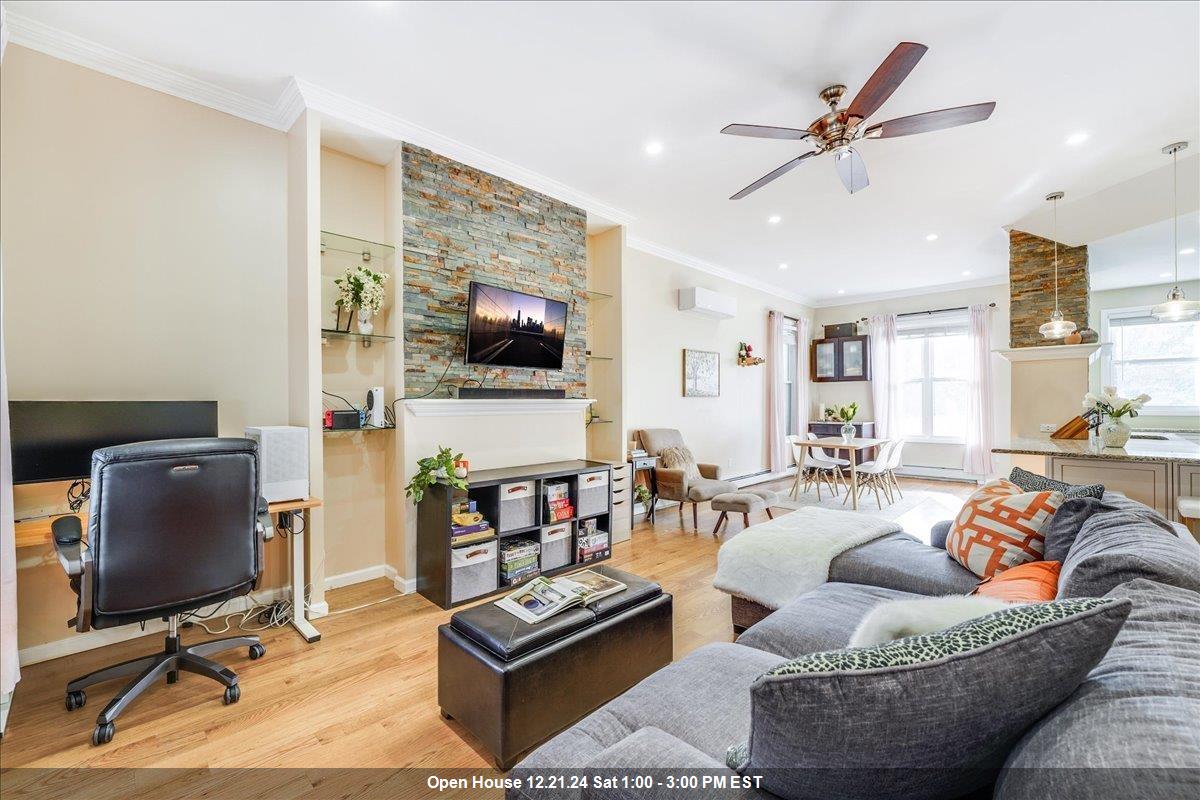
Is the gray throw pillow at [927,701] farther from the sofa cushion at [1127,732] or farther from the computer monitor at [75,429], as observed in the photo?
the computer monitor at [75,429]

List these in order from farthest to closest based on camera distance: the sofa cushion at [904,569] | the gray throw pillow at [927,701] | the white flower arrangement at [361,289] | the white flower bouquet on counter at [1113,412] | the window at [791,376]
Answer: the window at [791,376]
the white flower bouquet on counter at [1113,412]
the white flower arrangement at [361,289]
the sofa cushion at [904,569]
the gray throw pillow at [927,701]

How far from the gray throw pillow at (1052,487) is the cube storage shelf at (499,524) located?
2.37 meters

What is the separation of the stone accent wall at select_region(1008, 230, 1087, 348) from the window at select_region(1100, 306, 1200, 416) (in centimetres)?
368

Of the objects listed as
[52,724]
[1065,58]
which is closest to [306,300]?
[52,724]

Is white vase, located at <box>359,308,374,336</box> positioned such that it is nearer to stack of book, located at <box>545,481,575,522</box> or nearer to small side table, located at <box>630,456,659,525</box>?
stack of book, located at <box>545,481,575,522</box>

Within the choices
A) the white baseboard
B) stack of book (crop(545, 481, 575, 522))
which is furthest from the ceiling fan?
the white baseboard

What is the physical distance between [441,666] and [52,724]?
1.45 meters

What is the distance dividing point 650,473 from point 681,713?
3.71 meters

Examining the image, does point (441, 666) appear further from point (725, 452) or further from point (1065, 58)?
point (725, 452)

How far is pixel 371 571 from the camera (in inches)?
129

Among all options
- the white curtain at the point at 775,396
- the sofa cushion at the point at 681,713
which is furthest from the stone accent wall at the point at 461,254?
the white curtain at the point at 775,396

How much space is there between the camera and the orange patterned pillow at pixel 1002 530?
1.84 m

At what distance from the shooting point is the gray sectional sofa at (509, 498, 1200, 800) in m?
0.58

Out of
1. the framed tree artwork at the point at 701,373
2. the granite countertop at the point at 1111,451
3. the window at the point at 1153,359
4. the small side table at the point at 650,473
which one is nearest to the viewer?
the granite countertop at the point at 1111,451
